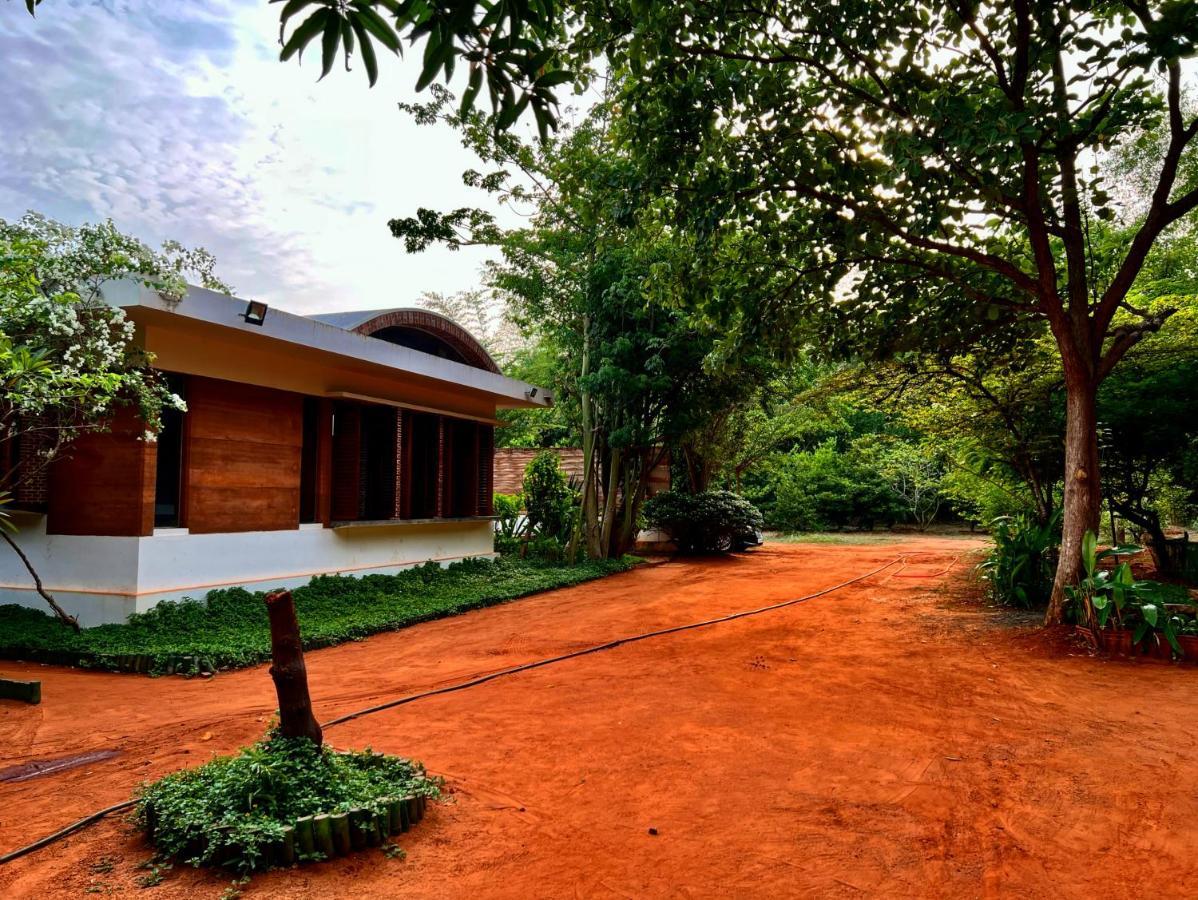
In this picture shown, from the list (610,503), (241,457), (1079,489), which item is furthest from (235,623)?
(1079,489)

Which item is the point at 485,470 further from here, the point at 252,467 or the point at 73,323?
the point at 73,323

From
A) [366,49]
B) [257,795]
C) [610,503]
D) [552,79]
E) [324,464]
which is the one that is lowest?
[257,795]

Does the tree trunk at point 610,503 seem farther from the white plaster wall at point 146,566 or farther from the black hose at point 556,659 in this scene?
the white plaster wall at point 146,566

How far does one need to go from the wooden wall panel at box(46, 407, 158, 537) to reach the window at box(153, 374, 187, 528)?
342 mm

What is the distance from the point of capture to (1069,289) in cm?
678

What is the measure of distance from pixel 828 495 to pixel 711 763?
20492 millimetres

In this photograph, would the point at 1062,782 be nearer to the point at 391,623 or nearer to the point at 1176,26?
the point at 1176,26

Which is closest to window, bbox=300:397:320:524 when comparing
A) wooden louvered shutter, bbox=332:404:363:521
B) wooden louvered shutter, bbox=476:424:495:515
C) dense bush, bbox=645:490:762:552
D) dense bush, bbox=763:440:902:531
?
wooden louvered shutter, bbox=332:404:363:521

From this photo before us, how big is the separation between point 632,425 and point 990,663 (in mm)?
7503

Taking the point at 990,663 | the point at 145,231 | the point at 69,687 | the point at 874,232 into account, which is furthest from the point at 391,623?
the point at 874,232

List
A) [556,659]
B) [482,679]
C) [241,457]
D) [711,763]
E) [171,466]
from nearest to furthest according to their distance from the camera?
[711,763] < [482,679] < [556,659] < [171,466] < [241,457]

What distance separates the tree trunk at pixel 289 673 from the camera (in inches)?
115

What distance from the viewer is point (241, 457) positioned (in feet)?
24.6

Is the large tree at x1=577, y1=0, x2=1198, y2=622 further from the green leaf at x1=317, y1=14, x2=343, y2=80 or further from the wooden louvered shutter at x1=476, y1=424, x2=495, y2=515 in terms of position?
the wooden louvered shutter at x1=476, y1=424, x2=495, y2=515
